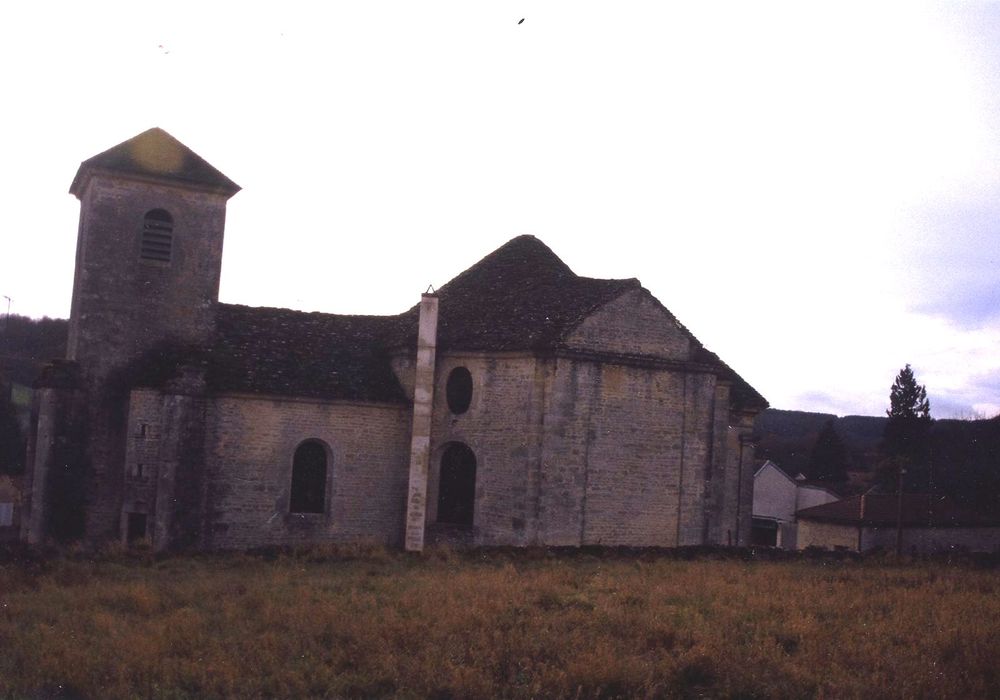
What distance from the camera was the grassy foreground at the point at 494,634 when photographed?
988 cm

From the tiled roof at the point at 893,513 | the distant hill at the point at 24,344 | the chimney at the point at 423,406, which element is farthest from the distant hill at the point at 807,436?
the chimney at the point at 423,406

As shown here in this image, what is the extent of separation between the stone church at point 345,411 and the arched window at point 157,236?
53 millimetres

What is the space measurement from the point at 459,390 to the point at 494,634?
39.5 ft

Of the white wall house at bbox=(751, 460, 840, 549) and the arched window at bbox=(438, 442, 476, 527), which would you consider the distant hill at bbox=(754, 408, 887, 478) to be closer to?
the white wall house at bbox=(751, 460, 840, 549)

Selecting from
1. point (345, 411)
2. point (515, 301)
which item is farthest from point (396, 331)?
point (515, 301)

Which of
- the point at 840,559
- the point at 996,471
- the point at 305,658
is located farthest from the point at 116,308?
the point at 996,471

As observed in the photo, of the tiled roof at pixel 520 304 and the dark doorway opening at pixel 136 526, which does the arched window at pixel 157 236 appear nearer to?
the tiled roof at pixel 520 304

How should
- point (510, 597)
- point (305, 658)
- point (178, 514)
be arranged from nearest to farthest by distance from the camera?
point (305, 658) → point (510, 597) → point (178, 514)

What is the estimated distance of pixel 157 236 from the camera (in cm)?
2456

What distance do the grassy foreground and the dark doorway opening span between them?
→ 5084mm

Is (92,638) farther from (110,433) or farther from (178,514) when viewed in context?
(110,433)

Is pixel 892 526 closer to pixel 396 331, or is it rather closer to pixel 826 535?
pixel 826 535

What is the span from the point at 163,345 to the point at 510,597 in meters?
14.1

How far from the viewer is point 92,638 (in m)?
11.3
